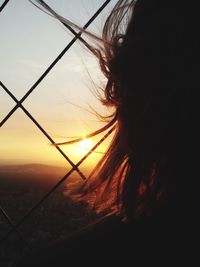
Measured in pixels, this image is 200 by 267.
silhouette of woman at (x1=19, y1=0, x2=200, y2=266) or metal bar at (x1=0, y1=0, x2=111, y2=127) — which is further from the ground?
metal bar at (x1=0, y1=0, x2=111, y2=127)

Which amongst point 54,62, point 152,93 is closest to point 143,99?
point 152,93

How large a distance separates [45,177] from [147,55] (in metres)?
26.3

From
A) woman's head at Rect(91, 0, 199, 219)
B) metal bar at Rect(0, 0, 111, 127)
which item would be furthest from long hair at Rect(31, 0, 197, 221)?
metal bar at Rect(0, 0, 111, 127)

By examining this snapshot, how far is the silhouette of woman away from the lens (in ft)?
1.62

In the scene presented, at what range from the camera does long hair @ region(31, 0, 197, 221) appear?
22.6 inches

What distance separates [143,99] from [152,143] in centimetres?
7

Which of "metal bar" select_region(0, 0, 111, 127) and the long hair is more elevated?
"metal bar" select_region(0, 0, 111, 127)

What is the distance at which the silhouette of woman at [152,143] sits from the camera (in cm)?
49

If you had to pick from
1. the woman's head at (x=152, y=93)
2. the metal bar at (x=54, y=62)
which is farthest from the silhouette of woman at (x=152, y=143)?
the metal bar at (x=54, y=62)

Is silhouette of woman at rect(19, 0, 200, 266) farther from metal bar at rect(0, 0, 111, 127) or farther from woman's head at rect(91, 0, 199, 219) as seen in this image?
metal bar at rect(0, 0, 111, 127)

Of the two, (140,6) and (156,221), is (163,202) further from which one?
(140,6)

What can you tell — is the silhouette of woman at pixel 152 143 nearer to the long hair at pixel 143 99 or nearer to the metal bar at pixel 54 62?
the long hair at pixel 143 99

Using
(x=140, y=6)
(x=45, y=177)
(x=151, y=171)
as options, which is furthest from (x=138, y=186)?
(x=45, y=177)

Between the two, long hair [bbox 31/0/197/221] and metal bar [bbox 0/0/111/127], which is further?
metal bar [bbox 0/0/111/127]
